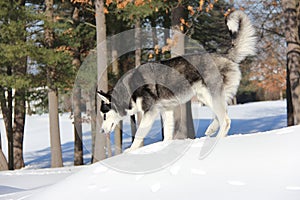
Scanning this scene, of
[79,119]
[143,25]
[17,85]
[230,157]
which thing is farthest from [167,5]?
[230,157]

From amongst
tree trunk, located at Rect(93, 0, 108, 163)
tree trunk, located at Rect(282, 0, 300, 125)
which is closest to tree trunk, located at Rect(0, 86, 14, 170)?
tree trunk, located at Rect(93, 0, 108, 163)

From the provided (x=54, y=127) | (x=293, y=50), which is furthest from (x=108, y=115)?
(x=54, y=127)

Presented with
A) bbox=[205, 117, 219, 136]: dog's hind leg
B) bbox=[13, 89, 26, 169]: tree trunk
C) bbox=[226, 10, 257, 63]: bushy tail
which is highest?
bbox=[226, 10, 257, 63]: bushy tail

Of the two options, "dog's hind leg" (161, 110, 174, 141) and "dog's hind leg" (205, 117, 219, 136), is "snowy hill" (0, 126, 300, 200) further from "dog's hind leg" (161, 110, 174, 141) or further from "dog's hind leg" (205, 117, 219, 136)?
"dog's hind leg" (205, 117, 219, 136)

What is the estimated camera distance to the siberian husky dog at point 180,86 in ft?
Result: 21.1

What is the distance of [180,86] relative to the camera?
21.7ft

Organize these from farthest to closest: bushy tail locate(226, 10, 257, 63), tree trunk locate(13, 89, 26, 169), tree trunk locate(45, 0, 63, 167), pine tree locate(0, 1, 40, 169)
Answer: tree trunk locate(13, 89, 26, 169), tree trunk locate(45, 0, 63, 167), pine tree locate(0, 1, 40, 169), bushy tail locate(226, 10, 257, 63)

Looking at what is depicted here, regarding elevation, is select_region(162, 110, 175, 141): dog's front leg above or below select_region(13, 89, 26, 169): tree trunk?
above

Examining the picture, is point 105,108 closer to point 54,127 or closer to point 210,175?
point 210,175

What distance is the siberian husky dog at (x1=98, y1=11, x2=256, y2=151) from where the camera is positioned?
21.1 ft

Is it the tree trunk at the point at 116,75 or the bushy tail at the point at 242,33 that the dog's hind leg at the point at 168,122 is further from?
the tree trunk at the point at 116,75

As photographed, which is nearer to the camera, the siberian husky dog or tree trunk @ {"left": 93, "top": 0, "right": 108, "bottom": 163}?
the siberian husky dog

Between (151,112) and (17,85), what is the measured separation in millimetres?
8566

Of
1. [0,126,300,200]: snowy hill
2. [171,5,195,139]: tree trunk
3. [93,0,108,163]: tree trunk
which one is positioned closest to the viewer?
[0,126,300,200]: snowy hill
